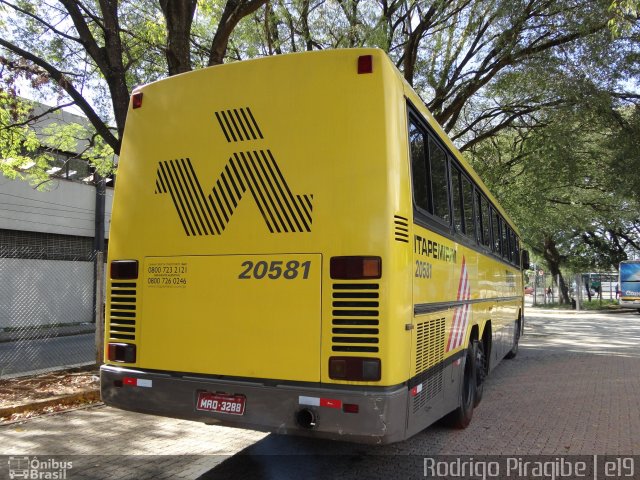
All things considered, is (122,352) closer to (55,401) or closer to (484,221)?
(55,401)

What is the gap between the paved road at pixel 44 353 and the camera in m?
9.95

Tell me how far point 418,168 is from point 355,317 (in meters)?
1.42

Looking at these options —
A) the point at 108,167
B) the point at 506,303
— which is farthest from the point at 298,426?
the point at 108,167

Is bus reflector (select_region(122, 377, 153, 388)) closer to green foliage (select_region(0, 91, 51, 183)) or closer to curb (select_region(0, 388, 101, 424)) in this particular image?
curb (select_region(0, 388, 101, 424))

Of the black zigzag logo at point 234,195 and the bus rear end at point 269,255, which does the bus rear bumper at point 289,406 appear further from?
the black zigzag logo at point 234,195

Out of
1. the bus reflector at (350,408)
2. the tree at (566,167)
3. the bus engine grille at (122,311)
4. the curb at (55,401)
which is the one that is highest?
the tree at (566,167)

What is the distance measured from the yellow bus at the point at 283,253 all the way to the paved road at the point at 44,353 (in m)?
5.96

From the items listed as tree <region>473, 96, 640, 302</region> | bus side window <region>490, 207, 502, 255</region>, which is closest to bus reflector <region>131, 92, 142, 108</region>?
bus side window <region>490, 207, 502, 255</region>

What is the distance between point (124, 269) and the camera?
4.41 metres

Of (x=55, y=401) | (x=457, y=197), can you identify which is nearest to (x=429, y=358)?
(x=457, y=197)

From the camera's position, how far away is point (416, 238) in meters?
3.96

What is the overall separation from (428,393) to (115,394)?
260 centimetres

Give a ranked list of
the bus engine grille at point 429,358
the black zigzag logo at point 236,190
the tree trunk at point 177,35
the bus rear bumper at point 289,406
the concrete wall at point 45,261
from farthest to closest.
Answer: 1. the concrete wall at point 45,261
2. the tree trunk at point 177,35
3. the bus engine grille at point 429,358
4. the black zigzag logo at point 236,190
5. the bus rear bumper at point 289,406

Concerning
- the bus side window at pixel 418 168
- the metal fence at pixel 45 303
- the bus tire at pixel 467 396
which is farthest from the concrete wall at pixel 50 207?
the bus side window at pixel 418 168
